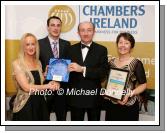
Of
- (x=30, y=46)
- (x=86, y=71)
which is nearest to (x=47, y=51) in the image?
(x=30, y=46)

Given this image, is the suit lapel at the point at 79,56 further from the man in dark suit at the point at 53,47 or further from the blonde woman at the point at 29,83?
the blonde woman at the point at 29,83

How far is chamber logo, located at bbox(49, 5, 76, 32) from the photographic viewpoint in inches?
111

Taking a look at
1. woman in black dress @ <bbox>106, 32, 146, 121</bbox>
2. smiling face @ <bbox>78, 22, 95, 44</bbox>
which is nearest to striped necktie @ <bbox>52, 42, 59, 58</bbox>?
smiling face @ <bbox>78, 22, 95, 44</bbox>

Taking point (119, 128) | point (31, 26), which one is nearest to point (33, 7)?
point (31, 26)

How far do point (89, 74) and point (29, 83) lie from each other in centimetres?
54

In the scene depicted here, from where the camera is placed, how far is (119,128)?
114 inches

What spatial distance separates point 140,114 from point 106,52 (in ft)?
2.13

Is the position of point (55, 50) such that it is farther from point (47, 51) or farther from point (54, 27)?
point (54, 27)

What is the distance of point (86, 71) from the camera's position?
2.79 meters

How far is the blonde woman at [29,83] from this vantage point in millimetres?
2770

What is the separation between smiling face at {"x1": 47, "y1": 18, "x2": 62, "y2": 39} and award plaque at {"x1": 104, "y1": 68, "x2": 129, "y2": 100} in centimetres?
60

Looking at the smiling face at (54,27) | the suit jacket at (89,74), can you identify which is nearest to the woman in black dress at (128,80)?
the suit jacket at (89,74)

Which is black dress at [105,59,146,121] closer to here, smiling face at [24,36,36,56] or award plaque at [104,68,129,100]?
award plaque at [104,68,129,100]

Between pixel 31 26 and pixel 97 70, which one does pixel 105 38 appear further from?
pixel 31 26
